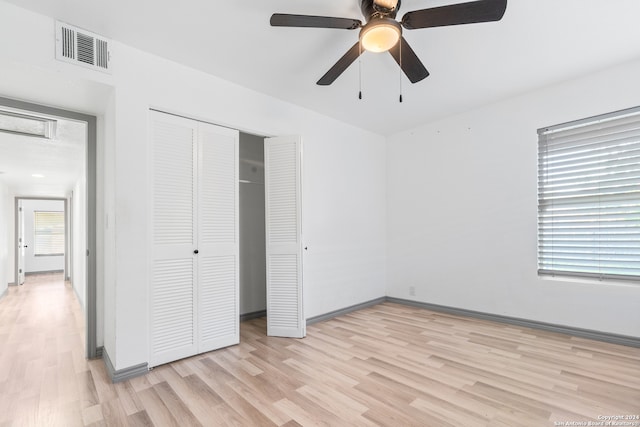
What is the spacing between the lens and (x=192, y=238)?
2863 millimetres

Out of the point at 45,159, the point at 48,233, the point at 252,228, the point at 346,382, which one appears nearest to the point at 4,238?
the point at 48,233

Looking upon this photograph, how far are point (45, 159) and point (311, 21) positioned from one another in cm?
488

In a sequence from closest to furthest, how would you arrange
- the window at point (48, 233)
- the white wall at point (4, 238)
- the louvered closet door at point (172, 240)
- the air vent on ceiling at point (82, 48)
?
the air vent on ceiling at point (82, 48) → the louvered closet door at point (172, 240) → the white wall at point (4, 238) → the window at point (48, 233)

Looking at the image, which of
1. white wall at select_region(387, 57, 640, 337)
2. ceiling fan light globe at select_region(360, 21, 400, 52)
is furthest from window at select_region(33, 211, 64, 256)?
ceiling fan light globe at select_region(360, 21, 400, 52)

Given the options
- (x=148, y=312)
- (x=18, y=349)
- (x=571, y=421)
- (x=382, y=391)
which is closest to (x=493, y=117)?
(x=571, y=421)

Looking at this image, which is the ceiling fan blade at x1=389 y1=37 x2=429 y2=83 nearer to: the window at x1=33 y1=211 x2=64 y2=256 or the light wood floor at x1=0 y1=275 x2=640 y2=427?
the light wood floor at x1=0 y1=275 x2=640 y2=427

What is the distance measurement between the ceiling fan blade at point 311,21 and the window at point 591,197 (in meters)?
2.96

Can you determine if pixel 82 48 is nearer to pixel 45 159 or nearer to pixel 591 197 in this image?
pixel 45 159

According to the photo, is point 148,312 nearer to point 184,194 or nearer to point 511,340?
point 184,194

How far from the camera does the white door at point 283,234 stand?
339 cm

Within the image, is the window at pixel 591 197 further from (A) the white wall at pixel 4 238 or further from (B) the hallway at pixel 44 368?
(A) the white wall at pixel 4 238

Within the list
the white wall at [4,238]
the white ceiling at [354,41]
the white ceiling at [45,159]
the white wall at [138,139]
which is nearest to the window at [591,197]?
the white ceiling at [354,41]

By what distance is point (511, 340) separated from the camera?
3.12m

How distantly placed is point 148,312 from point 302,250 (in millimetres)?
1621
